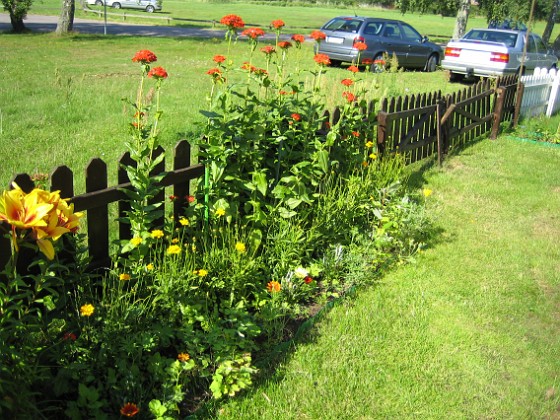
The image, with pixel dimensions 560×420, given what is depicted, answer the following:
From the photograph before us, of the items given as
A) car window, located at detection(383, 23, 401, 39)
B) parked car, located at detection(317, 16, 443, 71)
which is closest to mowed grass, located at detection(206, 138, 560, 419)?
parked car, located at detection(317, 16, 443, 71)

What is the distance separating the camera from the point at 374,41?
622 inches

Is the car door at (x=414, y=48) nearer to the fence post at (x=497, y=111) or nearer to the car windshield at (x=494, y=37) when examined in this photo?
the car windshield at (x=494, y=37)

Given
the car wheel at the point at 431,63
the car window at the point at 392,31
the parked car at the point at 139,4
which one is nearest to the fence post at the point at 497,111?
the car window at the point at 392,31

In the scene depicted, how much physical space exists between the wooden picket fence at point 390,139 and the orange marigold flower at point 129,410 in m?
0.88

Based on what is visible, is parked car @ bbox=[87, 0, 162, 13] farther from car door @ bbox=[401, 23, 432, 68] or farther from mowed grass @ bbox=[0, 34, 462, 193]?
car door @ bbox=[401, 23, 432, 68]

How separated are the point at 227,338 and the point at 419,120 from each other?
14.5ft

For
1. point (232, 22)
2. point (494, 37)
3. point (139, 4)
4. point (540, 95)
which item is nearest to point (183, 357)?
point (232, 22)

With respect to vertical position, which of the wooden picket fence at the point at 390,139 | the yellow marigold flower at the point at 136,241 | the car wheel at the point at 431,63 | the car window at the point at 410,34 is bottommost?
the yellow marigold flower at the point at 136,241

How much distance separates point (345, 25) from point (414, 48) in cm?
251

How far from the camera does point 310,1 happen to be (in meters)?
82.4

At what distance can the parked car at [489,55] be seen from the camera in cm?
1423

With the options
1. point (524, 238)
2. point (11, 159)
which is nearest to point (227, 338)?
point (524, 238)

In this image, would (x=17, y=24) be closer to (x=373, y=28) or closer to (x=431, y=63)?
(x=373, y=28)

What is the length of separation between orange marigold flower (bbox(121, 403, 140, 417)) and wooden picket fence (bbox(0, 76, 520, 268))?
88 centimetres
